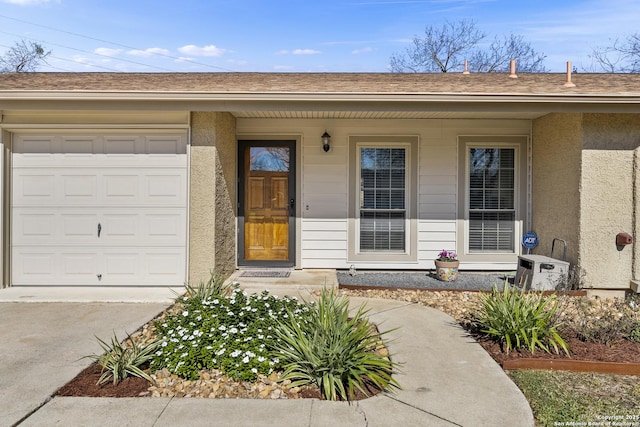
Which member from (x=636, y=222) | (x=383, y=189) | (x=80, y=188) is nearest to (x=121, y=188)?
(x=80, y=188)

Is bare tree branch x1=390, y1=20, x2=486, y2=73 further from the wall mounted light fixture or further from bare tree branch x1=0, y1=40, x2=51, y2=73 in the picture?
bare tree branch x1=0, y1=40, x2=51, y2=73

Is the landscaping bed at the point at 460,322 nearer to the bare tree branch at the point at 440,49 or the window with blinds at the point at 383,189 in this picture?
the window with blinds at the point at 383,189

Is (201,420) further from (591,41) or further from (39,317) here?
(591,41)

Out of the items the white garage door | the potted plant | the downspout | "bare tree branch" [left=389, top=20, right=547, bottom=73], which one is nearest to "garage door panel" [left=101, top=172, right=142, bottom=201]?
the white garage door

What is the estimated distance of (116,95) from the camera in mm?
5293

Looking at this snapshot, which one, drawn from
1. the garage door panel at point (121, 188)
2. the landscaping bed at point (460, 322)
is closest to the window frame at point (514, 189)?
the landscaping bed at point (460, 322)

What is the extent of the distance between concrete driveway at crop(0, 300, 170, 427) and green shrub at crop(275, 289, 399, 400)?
5.54ft

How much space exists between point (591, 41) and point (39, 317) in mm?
22855

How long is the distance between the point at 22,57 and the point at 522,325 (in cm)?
2690

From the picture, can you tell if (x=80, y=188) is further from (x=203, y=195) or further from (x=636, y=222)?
(x=636, y=222)

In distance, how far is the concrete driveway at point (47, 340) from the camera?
2.73 metres

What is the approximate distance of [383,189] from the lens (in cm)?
711

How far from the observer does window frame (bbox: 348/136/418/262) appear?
7.02 meters

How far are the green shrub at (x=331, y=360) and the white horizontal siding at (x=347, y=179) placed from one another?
12.7ft
